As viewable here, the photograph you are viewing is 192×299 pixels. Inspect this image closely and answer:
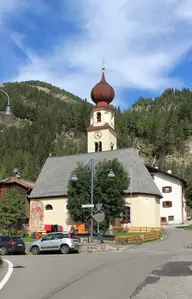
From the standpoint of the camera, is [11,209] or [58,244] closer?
[58,244]

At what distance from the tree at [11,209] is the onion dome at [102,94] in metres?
22.2

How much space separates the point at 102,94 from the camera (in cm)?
6159

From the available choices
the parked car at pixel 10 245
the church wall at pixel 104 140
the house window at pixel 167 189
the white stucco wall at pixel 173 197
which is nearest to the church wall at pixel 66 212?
the church wall at pixel 104 140

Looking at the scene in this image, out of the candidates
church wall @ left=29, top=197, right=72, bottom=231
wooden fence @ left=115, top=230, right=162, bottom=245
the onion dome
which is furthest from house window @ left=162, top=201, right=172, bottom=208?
wooden fence @ left=115, top=230, right=162, bottom=245

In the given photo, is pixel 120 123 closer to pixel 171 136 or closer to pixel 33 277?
pixel 171 136

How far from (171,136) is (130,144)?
1308cm

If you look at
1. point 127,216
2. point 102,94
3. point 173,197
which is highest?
point 102,94

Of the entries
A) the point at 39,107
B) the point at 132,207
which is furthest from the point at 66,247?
the point at 39,107

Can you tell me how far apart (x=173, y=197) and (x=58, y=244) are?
4128 cm

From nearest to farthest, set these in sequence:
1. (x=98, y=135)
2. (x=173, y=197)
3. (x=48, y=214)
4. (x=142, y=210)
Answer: (x=142, y=210), (x=48, y=214), (x=98, y=135), (x=173, y=197)

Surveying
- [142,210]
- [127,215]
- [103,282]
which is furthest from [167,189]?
[103,282]

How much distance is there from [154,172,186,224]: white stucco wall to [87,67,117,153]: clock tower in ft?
33.0

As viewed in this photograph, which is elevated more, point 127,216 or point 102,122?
point 102,122

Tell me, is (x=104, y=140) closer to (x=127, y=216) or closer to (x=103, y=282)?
(x=127, y=216)
